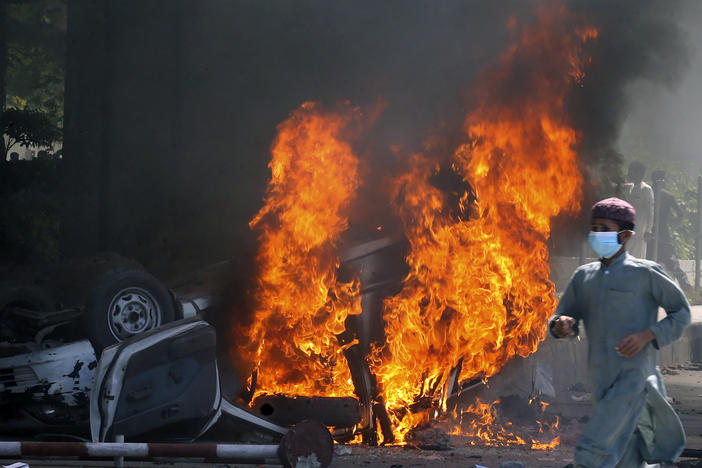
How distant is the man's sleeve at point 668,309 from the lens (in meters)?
4.79

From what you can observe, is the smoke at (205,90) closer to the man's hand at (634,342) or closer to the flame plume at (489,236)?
the flame plume at (489,236)

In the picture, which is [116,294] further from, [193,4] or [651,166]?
[651,166]

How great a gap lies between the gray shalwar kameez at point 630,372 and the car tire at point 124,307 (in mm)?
4387

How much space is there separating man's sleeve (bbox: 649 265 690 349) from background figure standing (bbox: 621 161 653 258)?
35.9 feet

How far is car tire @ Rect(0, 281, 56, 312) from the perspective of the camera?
8.03m

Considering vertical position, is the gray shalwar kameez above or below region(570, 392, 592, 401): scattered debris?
above

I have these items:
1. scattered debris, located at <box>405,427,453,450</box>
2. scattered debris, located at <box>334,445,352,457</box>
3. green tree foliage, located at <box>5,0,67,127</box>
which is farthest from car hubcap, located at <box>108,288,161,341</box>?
green tree foliage, located at <box>5,0,67,127</box>

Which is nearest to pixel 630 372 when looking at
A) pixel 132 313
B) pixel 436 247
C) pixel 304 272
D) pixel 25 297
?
pixel 436 247

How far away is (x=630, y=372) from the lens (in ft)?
16.0

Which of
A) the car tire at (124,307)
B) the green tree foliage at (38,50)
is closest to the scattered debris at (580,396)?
the car tire at (124,307)

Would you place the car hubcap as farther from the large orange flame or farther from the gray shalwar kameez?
the gray shalwar kameez

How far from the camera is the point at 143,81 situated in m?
12.8

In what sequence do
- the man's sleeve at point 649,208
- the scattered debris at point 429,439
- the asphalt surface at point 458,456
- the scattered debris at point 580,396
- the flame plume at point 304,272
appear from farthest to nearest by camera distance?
the man's sleeve at point 649,208 < the scattered debris at point 580,396 < the flame plume at point 304,272 < the scattered debris at point 429,439 < the asphalt surface at point 458,456

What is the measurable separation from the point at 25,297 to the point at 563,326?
17.5ft
